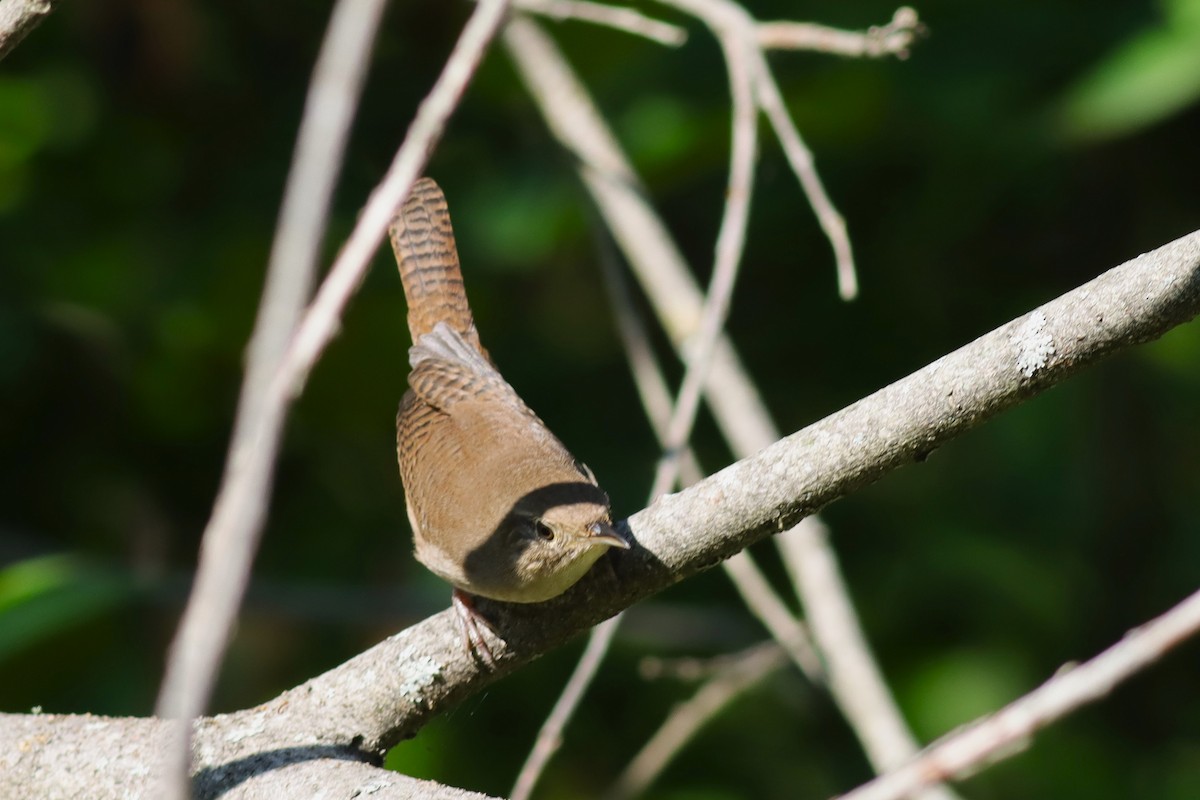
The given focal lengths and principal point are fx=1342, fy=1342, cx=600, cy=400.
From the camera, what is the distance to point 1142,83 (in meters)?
4.16

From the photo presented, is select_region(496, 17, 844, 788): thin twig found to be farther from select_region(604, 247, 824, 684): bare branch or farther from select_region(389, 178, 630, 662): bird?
select_region(389, 178, 630, 662): bird

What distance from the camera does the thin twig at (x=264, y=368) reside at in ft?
2.91

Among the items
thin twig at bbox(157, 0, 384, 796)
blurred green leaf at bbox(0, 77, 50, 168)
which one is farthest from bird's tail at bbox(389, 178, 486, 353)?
thin twig at bbox(157, 0, 384, 796)

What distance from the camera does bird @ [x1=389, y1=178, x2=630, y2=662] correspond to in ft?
8.20

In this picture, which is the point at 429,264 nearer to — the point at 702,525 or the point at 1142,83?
the point at 702,525

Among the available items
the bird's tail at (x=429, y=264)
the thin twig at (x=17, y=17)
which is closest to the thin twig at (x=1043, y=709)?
the thin twig at (x=17, y=17)

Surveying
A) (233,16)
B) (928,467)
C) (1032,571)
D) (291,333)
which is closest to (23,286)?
(233,16)

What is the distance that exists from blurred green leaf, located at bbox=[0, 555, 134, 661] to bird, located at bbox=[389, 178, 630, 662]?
1165 mm

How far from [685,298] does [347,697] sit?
69.4 inches

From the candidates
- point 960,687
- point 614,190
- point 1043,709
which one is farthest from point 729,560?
point 1043,709

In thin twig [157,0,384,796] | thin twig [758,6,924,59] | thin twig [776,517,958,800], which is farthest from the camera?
thin twig [776,517,958,800]

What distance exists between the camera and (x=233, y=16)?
16.5ft

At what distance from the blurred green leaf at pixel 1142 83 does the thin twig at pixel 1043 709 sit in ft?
11.7

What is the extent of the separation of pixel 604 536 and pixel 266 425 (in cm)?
141
